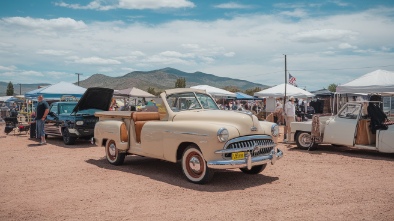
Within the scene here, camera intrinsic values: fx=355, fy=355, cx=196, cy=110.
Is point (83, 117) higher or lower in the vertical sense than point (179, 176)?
higher

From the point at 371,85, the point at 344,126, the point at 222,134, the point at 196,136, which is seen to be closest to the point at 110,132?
the point at 196,136

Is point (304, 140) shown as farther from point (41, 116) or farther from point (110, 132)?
point (41, 116)

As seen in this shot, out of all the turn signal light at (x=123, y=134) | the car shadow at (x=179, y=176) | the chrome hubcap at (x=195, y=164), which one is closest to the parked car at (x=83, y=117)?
the car shadow at (x=179, y=176)

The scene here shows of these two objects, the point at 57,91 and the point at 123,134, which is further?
the point at 57,91

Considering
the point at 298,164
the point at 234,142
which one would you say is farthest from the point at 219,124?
the point at 298,164

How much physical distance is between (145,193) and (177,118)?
1804mm

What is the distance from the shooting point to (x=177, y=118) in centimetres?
737

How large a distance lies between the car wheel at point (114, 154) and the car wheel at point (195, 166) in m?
2.51

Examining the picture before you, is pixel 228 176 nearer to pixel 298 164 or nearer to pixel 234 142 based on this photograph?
pixel 234 142

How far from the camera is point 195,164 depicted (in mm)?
6727

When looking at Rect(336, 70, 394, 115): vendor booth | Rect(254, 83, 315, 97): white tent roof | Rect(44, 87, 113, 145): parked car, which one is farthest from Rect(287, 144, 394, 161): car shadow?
Rect(254, 83, 315, 97): white tent roof

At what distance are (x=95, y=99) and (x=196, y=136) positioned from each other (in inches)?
309

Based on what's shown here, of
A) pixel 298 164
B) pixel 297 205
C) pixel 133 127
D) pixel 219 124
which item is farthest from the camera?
pixel 298 164

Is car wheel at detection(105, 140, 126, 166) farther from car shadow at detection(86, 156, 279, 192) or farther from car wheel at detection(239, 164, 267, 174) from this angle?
car wheel at detection(239, 164, 267, 174)
